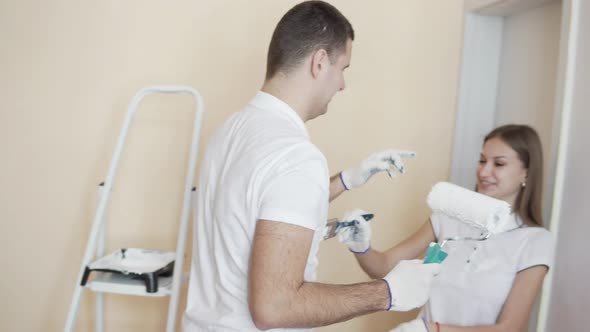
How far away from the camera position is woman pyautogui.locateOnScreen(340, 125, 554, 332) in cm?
146

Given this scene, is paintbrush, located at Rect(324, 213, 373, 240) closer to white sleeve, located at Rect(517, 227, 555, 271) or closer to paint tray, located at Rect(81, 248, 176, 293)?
white sleeve, located at Rect(517, 227, 555, 271)

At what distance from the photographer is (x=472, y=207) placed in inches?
54.9

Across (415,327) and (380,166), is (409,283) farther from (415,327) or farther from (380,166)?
(380,166)

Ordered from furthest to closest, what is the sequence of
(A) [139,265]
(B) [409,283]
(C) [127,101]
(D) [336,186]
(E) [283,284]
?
1. (C) [127,101]
2. (A) [139,265]
3. (D) [336,186]
4. (B) [409,283]
5. (E) [283,284]

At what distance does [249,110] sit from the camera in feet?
3.96

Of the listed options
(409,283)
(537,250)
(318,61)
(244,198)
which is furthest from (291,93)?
(537,250)

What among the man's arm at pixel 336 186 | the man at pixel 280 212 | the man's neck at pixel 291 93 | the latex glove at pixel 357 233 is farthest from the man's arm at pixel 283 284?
the man's arm at pixel 336 186

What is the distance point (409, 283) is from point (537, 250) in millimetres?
518

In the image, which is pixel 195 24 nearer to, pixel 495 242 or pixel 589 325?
pixel 495 242

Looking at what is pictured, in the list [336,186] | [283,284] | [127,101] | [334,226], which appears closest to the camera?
[283,284]

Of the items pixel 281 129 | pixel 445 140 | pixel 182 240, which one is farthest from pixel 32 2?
pixel 445 140

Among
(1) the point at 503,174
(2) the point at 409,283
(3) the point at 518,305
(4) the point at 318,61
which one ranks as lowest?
(3) the point at 518,305

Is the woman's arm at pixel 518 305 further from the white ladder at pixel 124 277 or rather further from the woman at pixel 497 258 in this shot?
the white ladder at pixel 124 277

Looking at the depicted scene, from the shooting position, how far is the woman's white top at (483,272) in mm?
1494
